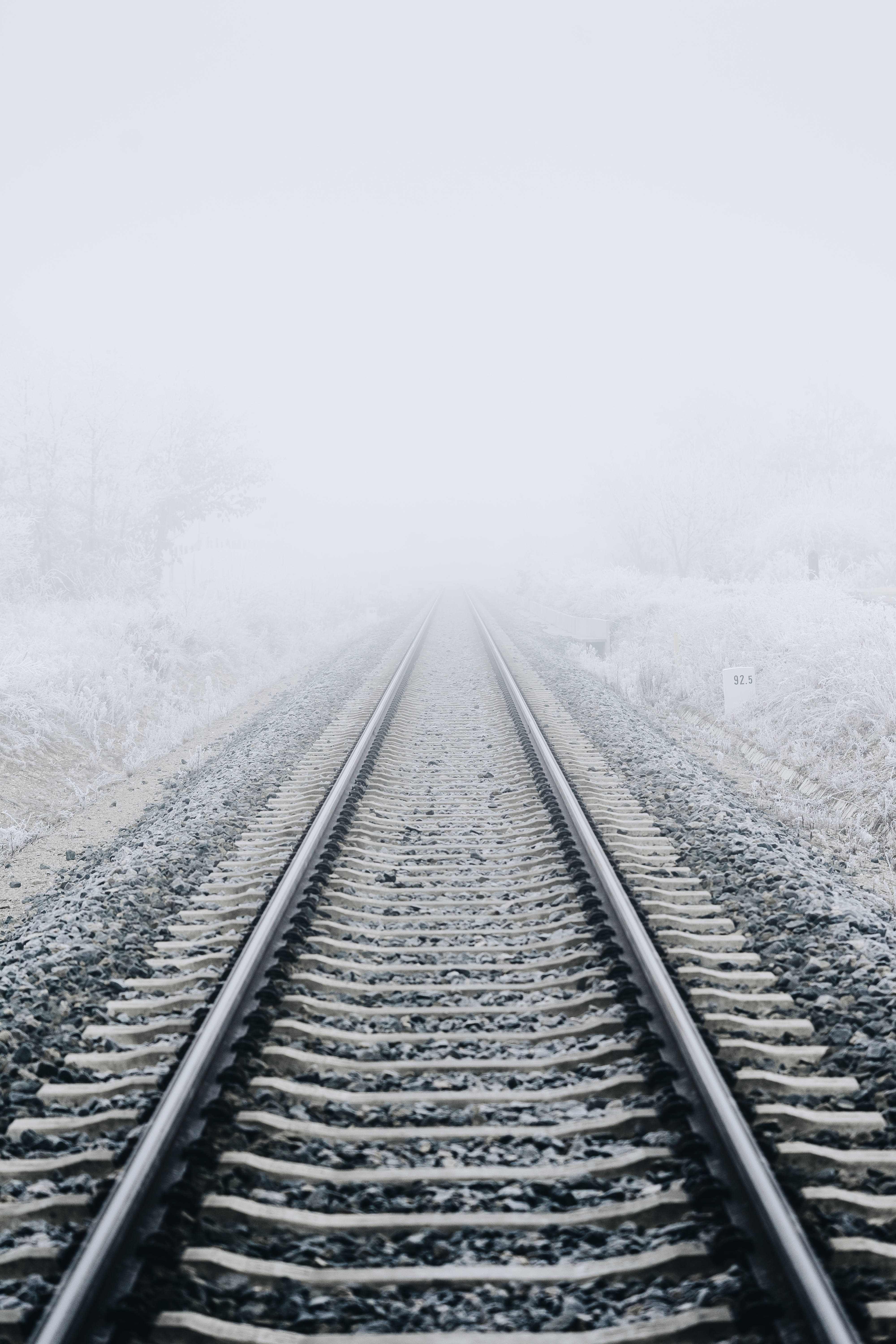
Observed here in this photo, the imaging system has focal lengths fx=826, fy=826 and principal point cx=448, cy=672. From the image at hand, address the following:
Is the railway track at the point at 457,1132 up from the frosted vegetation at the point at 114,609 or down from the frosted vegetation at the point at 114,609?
down

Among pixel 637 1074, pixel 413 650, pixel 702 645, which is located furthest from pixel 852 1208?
pixel 413 650

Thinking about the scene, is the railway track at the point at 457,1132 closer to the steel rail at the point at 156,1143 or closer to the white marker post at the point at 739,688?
the steel rail at the point at 156,1143

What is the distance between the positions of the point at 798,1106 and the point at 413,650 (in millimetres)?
16194

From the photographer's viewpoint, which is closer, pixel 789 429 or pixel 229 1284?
pixel 229 1284

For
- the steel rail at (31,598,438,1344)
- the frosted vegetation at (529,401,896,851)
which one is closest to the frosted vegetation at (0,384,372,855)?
the steel rail at (31,598,438,1344)

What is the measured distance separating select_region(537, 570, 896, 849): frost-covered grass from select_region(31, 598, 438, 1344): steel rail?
5187mm

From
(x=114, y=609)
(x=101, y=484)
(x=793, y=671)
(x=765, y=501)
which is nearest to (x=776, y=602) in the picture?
Answer: (x=793, y=671)

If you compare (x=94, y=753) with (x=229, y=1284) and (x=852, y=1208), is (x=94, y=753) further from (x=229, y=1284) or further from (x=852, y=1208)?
(x=852, y=1208)

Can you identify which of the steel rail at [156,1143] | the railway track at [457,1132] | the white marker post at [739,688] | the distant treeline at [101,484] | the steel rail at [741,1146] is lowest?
the railway track at [457,1132]

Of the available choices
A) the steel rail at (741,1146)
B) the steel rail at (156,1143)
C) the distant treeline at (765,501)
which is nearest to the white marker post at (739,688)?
the steel rail at (741,1146)

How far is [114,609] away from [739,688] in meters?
13.4

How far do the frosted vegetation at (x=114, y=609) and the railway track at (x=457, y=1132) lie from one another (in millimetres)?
4763

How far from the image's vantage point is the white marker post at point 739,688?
38.0 ft

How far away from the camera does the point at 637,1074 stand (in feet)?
10.5
